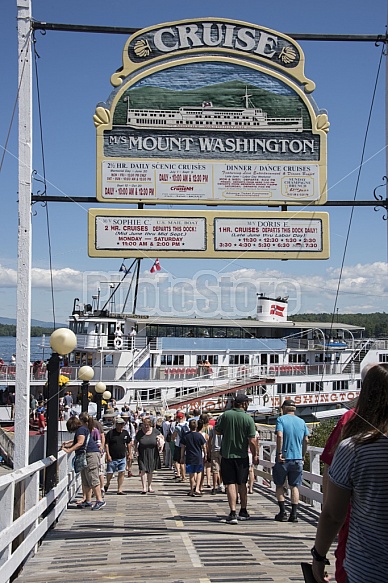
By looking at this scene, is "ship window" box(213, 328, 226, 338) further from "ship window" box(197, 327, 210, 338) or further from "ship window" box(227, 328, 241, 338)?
"ship window" box(197, 327, 210, 338)

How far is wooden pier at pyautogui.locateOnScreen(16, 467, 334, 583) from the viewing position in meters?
6.06

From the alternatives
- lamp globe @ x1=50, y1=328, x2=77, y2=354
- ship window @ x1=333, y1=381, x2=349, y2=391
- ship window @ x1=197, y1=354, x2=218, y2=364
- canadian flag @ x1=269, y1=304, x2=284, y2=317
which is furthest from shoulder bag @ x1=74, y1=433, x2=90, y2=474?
canadian flag @ x1=269, y1=304, x2=284, y2=317

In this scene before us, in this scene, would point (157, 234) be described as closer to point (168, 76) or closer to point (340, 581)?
point (168, 76)

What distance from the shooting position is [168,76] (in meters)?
9.61

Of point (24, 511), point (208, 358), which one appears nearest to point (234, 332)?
point (208, 358)

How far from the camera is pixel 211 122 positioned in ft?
31.4

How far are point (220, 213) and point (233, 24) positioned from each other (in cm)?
260

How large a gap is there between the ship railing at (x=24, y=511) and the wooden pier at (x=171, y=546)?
0.20m

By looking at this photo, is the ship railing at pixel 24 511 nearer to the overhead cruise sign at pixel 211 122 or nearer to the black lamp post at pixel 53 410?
the black lamp post at pixel 53 410

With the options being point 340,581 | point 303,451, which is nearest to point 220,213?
point 303,451

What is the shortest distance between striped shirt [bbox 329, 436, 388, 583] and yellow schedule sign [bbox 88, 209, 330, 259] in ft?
21.2

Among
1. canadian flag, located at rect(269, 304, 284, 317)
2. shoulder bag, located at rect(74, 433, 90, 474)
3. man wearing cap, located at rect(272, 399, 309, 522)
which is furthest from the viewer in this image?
canadian flag, located at rect(269, 304, 284, 317)

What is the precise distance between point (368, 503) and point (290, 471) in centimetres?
622

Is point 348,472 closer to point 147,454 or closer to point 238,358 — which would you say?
point 147,454
